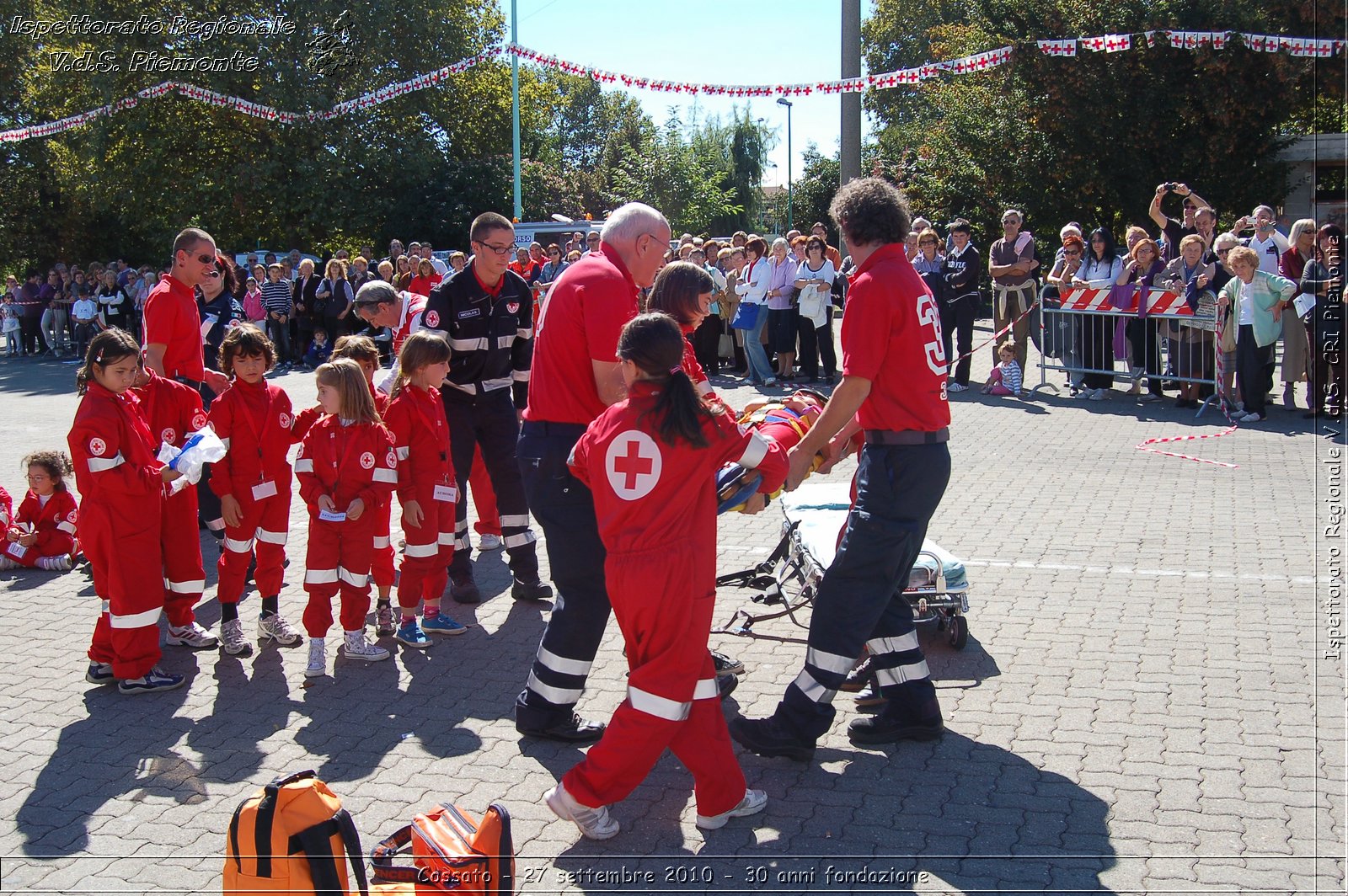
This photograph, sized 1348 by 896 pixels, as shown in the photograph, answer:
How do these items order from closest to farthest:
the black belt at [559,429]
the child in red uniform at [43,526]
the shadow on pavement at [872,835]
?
1. the shadow on pavement at [872,835]
2. the black belt at [559,429]
3. the child in red uniform at [43,526]

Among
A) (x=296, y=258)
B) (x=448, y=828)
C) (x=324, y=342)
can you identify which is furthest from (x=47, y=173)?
(x=448, y=828)

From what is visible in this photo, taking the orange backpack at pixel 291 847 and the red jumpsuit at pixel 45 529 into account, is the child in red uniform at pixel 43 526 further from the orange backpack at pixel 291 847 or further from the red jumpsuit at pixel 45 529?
the orange backpack at pixel 291 847

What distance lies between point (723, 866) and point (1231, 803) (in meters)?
1.90

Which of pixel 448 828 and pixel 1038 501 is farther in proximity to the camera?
pixel 1038 501

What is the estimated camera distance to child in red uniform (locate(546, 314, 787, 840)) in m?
3.74

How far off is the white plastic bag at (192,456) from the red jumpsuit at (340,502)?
41 cm

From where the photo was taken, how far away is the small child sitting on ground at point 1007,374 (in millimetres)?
14227

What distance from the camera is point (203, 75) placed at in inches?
1169

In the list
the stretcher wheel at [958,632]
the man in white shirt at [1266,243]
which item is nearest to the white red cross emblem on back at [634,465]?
the stretcher wheel at [958,632]

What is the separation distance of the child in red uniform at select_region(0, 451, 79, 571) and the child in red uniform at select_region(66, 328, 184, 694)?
2.69 m

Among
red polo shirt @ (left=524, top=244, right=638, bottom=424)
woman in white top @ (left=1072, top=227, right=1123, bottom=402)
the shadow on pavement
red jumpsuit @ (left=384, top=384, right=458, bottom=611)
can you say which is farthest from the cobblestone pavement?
woman in white top @ (left=1072, top=227, right=1123, bottom=402)

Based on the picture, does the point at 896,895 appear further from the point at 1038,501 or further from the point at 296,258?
the point at 296,258

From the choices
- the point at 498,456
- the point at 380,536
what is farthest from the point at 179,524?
the point at 498,456

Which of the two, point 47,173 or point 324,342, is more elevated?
point 47,173
